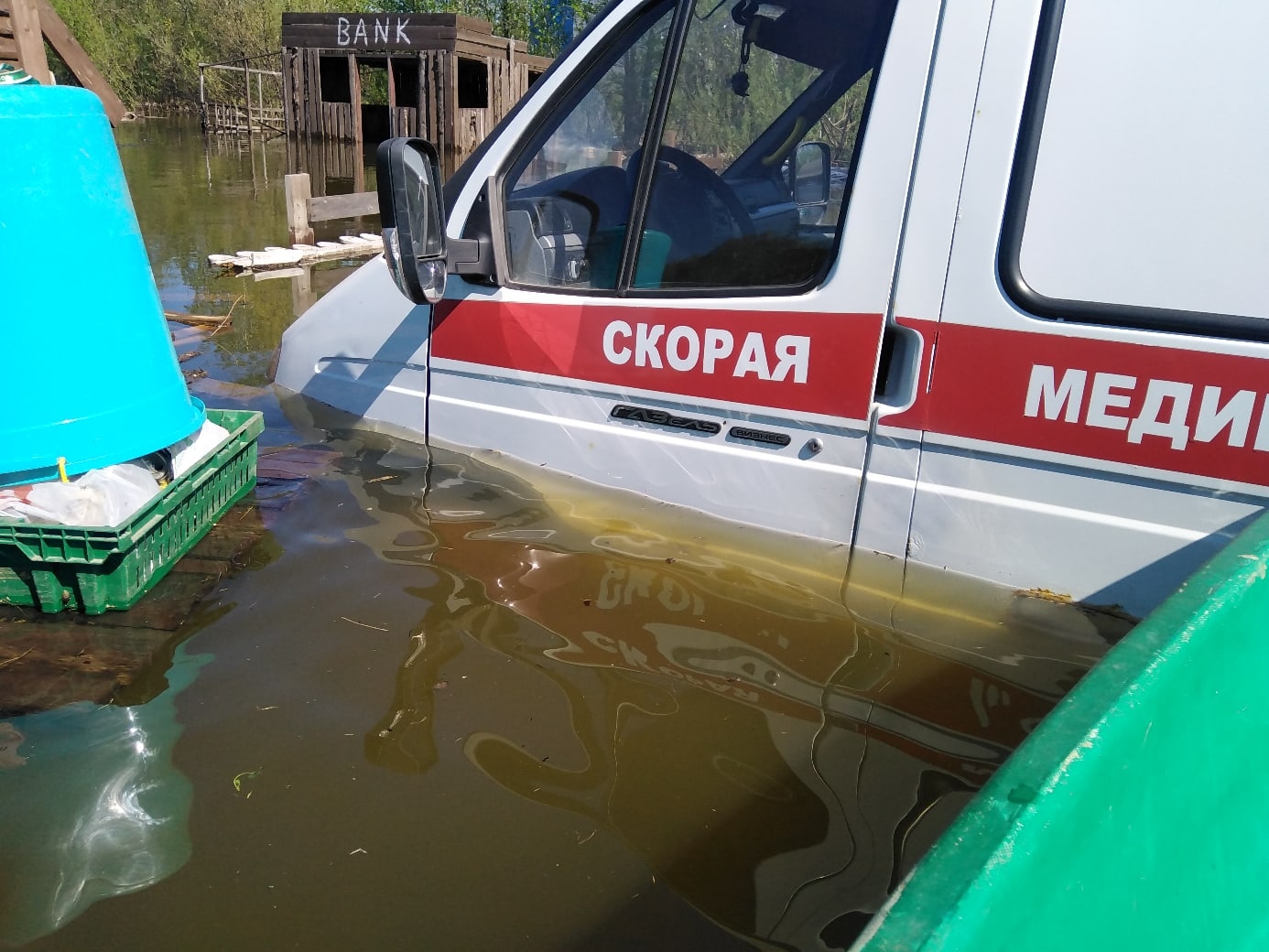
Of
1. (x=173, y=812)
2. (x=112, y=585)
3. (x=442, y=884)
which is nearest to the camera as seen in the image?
(x=442, y=884)

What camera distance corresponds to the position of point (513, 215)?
129 inches

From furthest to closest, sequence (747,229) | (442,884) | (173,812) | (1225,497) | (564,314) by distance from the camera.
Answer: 1. (564,314)
2. (747,229)
3. (1225,497)
4. (173,812)
5. (442,884)

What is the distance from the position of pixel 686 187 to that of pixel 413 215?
0.85m

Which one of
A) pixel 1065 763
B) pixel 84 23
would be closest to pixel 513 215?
pixel 1065 763

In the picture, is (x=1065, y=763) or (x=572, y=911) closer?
(x=1065, y=763)

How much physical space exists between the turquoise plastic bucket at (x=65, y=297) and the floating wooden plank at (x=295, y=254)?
5069 mm

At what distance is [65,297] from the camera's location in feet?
9.37

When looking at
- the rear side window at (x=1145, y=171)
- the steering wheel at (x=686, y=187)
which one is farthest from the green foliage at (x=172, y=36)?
the rear side window at (x=1145, y=171)

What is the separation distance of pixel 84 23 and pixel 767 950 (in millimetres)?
51356

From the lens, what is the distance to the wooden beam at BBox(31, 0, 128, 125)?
7238mm

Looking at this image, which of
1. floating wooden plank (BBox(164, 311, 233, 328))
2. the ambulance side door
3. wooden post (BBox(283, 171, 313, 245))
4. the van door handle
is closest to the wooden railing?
wooden post (BBox(283, 171, 313, 245))

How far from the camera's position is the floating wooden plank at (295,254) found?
8812mm

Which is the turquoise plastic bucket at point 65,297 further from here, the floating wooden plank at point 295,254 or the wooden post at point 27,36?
the wooden post at point 27,36

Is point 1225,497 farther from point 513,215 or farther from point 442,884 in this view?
point 513,215
